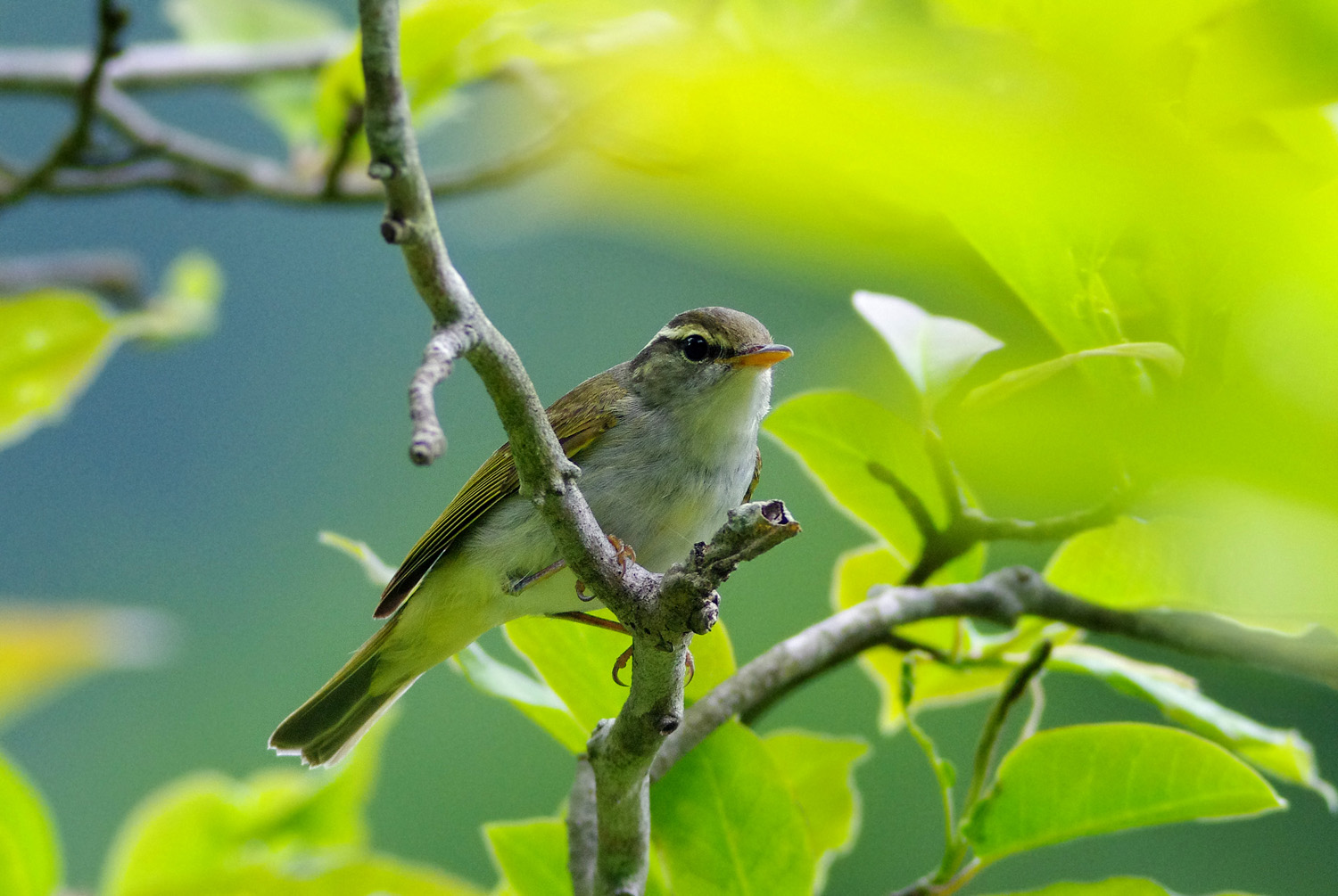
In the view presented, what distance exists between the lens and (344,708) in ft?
6.27

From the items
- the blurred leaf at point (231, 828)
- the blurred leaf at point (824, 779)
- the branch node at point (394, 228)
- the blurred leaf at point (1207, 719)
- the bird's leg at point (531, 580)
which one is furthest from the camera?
the bird's leg at point (531, 580)

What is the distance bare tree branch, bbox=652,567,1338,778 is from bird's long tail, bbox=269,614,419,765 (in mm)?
926

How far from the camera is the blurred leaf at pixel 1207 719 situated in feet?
3.74

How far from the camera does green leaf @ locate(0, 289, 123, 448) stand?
1.58 m

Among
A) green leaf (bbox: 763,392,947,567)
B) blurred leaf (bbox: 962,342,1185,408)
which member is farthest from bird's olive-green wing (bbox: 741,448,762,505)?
blurred leaf (bbox: 962,342,1185,408)

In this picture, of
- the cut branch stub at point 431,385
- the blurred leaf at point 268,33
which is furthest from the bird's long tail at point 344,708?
the blurred leaf at point 268,33

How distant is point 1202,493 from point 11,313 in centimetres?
164

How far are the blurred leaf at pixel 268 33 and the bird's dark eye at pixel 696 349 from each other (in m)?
1.27

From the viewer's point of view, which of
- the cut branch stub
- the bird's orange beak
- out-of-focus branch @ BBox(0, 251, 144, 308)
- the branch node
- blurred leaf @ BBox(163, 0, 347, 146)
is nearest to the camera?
the cut branch stub

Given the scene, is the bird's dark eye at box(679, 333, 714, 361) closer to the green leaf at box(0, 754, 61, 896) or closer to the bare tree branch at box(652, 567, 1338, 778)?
the bare tree branch at box(652, 567, 1338, 778)

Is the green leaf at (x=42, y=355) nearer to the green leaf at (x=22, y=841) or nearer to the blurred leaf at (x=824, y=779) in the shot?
the green leaf at (x=22, y=841)

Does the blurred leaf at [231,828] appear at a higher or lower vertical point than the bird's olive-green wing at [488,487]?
lower

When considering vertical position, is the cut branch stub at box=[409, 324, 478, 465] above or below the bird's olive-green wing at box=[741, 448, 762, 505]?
above

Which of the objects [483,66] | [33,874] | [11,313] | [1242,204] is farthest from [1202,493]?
[11,313]
